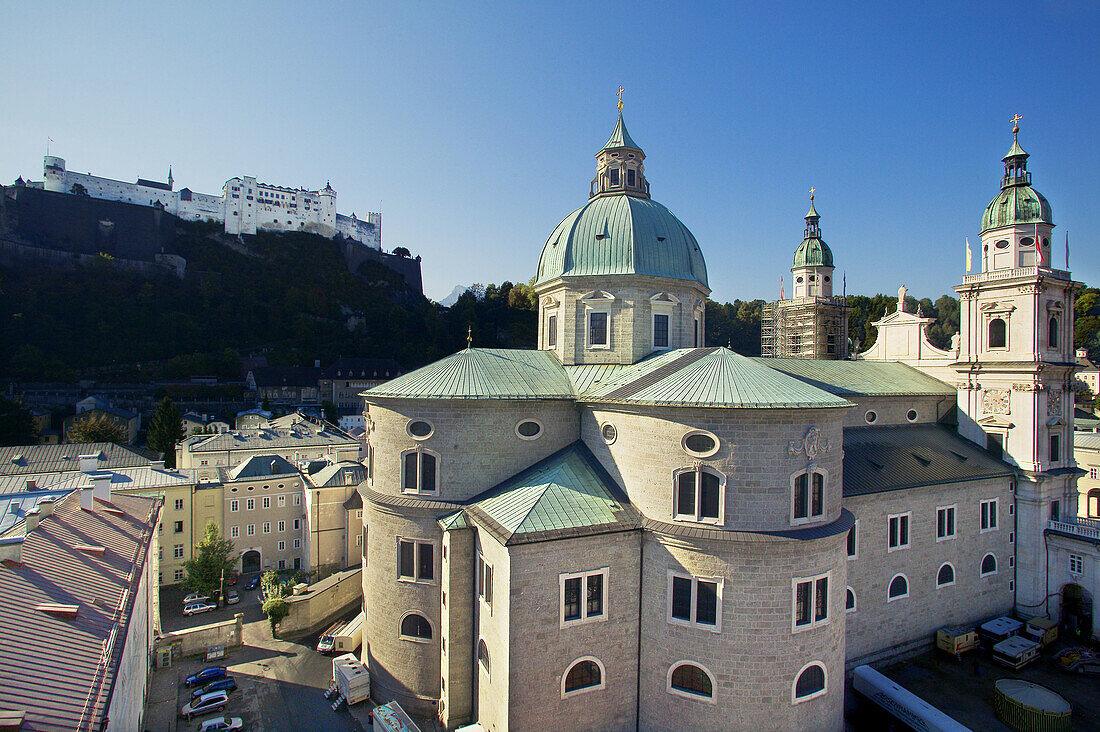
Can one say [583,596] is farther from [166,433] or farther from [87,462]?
[166,433]

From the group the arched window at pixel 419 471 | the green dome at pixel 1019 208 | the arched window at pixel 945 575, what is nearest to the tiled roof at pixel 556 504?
the arched window at pixel 419 471

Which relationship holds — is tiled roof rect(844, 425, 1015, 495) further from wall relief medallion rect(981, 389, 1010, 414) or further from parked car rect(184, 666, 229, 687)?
parked car rect(184, 666, 229, 687)

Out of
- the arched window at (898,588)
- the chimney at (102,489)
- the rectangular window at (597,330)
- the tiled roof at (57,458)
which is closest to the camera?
the chimney at (102,489)

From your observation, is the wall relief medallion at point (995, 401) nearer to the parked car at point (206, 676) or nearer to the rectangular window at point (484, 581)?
the rectangular window at point (484, 581)

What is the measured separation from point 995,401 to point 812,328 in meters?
17.7

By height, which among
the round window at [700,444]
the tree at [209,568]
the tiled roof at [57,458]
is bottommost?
the tree at [209,568]

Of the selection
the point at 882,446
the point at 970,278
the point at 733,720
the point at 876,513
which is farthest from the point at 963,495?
the point at 733,720

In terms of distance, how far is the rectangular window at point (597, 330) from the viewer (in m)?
26.8

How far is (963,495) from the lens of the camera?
28547mm

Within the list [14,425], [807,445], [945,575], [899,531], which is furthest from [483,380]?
[14,425]

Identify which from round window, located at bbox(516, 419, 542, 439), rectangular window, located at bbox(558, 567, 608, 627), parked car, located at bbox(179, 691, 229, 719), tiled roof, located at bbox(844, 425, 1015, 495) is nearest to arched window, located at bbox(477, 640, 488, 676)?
rectangular window, located at bbox(558, 567, 608, 627)

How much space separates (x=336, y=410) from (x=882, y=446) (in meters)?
72.8

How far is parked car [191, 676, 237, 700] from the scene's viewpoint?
78.2 ft

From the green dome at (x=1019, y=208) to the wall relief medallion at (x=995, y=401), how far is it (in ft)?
30.7
